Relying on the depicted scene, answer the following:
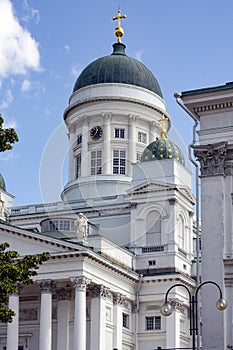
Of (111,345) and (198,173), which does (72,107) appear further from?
(198,173)

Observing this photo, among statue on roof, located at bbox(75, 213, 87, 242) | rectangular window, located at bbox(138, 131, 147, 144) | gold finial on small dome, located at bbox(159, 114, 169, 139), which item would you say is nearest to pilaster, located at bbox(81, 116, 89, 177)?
rectangular window, located at bbox(138, 131, 147, 144)

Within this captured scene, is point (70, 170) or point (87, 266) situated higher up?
point (70, 170)

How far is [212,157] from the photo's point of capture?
37406 mm

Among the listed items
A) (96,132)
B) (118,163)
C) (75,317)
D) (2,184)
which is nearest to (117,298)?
(75,317)

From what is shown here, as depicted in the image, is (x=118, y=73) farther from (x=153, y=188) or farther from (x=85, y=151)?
(x=153, y=188)

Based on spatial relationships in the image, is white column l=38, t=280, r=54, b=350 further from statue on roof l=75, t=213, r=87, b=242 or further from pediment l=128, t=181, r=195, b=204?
pediment l=128, t=181, r=195, b=204

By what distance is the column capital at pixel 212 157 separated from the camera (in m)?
37.2

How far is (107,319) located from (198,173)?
2705 centimetres

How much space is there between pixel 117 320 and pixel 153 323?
4.39 m

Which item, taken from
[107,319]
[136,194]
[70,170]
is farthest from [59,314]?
[70,170]

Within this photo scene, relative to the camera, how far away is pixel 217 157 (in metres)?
37.3

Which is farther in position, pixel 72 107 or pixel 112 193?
pixel 72 107

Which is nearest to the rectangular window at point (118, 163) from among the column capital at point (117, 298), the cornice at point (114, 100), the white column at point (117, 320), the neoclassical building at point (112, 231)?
the neoclassical building at point (112, 231)

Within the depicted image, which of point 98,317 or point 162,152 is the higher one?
point 162,152
